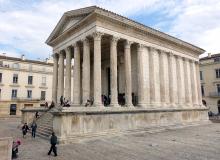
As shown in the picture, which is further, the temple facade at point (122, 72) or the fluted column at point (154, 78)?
the fluted column at point (154, 78)

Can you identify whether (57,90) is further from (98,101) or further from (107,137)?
(107,137)

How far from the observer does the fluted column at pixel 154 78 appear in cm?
2313

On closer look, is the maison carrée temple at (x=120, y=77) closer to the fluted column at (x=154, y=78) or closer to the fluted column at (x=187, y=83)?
the fluted column at (x=154, y=78)

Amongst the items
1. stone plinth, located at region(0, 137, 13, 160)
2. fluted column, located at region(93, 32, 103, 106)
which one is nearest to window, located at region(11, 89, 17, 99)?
fluted column, located at region(93, 32, 103, 106)

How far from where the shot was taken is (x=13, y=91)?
45.3 meters

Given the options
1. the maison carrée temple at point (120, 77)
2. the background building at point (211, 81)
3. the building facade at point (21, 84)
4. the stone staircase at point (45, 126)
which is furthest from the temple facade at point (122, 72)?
the building facade at point (21, 84)

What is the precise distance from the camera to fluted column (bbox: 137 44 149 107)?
22.0 metres

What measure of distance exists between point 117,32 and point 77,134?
35.2 feet

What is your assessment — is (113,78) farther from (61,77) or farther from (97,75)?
(61,77)

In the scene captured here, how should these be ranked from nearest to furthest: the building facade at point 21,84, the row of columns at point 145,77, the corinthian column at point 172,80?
the row of columns at point 145,77, the corinthian column at point 172,80, the building facade at point 21,84

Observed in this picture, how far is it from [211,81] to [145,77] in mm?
31109

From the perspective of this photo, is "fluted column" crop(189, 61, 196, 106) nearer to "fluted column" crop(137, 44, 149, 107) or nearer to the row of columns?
the row of columns

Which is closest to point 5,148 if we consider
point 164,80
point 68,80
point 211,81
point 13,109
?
point 68,80

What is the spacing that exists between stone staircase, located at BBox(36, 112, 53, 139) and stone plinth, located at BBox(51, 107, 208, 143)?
265 centimetres
